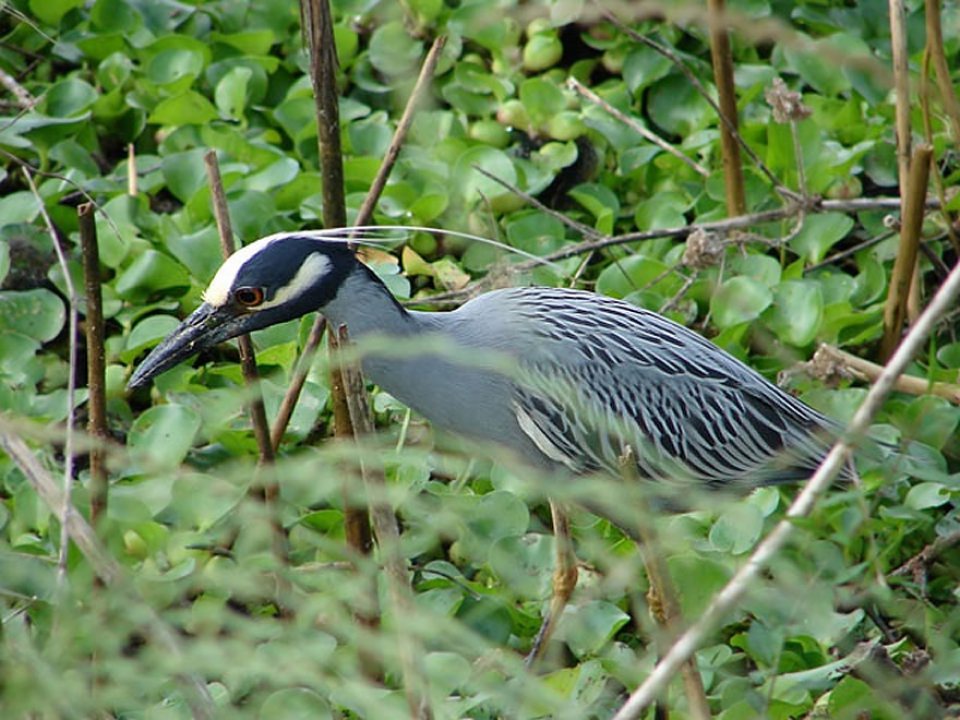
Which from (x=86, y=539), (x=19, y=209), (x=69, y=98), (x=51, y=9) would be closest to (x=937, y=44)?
(x=86, y=539)

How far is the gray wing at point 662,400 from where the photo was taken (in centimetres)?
311

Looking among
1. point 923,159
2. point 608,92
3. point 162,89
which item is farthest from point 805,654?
point 162,89

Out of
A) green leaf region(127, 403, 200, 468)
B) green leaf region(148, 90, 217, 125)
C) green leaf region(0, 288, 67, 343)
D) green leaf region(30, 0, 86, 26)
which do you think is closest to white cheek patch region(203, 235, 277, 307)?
green leaf region(127, 403, 200, 468)

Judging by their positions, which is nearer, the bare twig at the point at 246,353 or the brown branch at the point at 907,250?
the bare twig at the point at 246,353

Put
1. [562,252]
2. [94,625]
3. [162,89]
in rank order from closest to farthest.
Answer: [94,625] → [562,252] → [162,89]

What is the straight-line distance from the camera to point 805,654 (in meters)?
2.99

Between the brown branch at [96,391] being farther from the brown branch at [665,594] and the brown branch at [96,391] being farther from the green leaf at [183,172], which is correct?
the green leaf at [183,172]

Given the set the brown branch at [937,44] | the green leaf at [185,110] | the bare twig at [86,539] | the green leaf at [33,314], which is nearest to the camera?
the bare twig at [86,539]

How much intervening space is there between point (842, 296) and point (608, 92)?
3.33 ft

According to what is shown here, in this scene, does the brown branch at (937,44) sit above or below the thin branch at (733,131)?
above

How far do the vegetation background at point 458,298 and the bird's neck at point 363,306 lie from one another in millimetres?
183

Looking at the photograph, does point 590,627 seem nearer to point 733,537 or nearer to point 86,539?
point 733,537

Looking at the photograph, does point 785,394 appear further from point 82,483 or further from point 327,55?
point 82,483

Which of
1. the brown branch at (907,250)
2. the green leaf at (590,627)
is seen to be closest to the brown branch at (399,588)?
the green leaf at (590,627)
